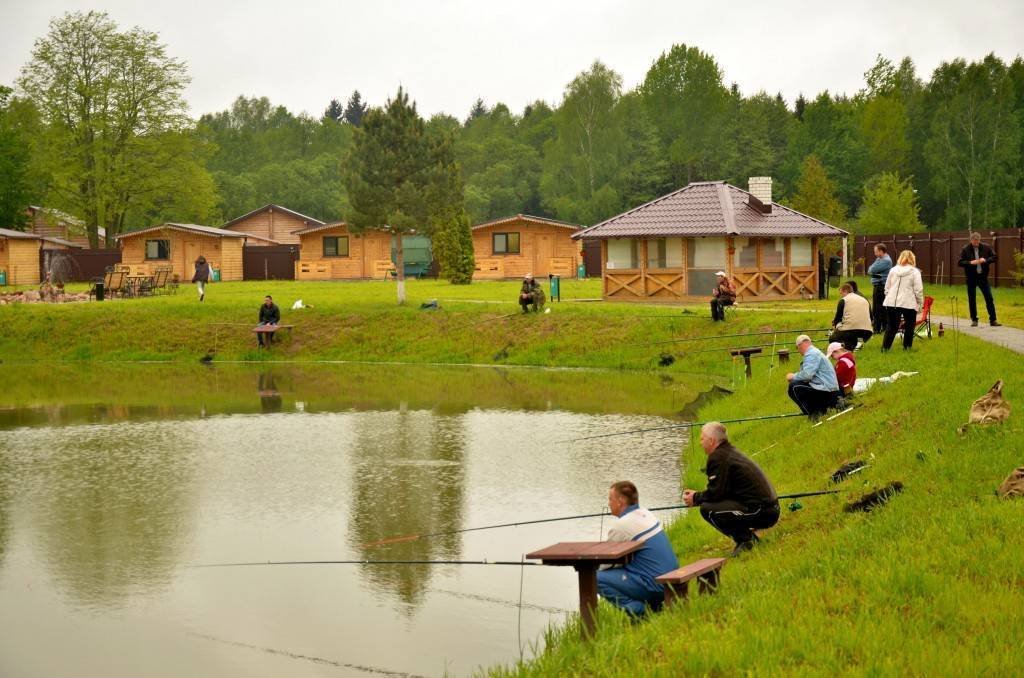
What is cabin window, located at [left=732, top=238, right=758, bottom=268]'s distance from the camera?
41.9 metres

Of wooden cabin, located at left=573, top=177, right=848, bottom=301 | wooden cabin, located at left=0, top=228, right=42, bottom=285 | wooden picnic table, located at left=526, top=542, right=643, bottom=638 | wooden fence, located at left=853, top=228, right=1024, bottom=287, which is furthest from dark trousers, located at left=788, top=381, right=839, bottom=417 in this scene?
wooden cabin, located at left=0, top=228, right=42, bottom=285

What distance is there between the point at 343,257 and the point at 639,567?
60508 millimetres

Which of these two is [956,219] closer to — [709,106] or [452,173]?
[709,106]

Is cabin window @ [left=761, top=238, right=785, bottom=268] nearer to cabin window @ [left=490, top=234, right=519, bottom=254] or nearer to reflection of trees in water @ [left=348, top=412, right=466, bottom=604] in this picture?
reflection of trees in water @ [left=348, top=412, right=466, bottom=604]

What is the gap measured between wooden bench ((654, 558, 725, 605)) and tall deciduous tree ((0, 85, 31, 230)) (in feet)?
239

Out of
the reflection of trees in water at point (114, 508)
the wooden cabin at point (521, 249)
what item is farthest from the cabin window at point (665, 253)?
the wooden cabin at point (521, 249)

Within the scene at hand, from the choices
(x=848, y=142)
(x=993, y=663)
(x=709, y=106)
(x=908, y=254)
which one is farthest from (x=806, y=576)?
(x=709, y=106)

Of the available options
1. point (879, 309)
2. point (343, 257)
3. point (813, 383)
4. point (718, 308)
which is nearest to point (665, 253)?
point (718, 308)

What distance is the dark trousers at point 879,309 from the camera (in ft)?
79.8

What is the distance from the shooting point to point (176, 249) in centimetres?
6719

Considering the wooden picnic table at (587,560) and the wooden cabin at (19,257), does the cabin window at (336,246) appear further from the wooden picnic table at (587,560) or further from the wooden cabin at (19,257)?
the wooden picnic table at (587,560)

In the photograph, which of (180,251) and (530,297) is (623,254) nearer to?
(530,297)

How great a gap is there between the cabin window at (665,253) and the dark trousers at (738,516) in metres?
31.5

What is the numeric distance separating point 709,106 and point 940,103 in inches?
793
